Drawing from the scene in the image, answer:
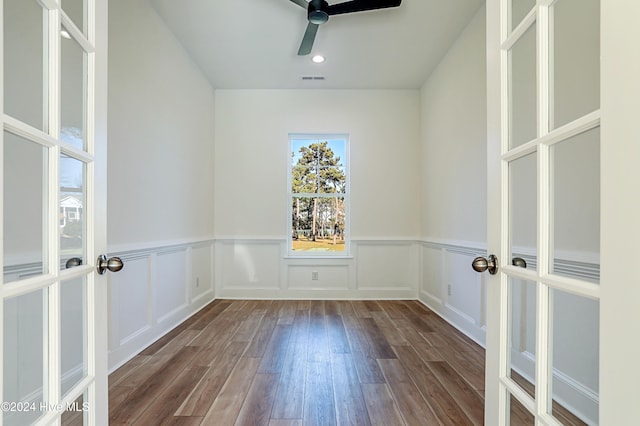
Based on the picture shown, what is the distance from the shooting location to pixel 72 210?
892mm

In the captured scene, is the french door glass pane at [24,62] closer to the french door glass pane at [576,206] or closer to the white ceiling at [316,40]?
the french door glass pane at [576,206]

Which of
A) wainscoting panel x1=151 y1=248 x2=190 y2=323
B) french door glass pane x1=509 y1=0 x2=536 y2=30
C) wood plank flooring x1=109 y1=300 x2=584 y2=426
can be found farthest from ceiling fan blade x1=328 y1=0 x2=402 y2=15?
wood plank flooring x1=109 y1=300 x2=584 y2=426

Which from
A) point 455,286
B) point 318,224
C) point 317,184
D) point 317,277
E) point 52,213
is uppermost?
point 317,184

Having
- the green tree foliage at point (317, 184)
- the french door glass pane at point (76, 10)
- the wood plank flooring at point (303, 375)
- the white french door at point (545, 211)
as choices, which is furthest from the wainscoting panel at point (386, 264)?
the french door glass pane at point (76, 10)

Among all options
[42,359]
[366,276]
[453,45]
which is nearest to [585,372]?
[42,359]

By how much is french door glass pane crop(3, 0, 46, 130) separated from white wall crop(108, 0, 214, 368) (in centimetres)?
158

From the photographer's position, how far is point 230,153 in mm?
4363

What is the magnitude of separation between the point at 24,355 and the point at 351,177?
3.89 metres

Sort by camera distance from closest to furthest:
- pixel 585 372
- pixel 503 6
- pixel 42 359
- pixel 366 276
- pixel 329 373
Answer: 1. pixel 585 372
2. pixel 42 359
3. pixel 503 6
4. pixel 329 373
5. pixel 366 276

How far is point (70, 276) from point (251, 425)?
1174 millimetres

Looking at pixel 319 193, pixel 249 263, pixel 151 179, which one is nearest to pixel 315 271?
pixel 249 263

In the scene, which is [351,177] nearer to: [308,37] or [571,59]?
[308,37]

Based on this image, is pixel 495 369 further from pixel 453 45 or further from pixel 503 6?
pixel 453 45

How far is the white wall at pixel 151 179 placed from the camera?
89.4 inches
